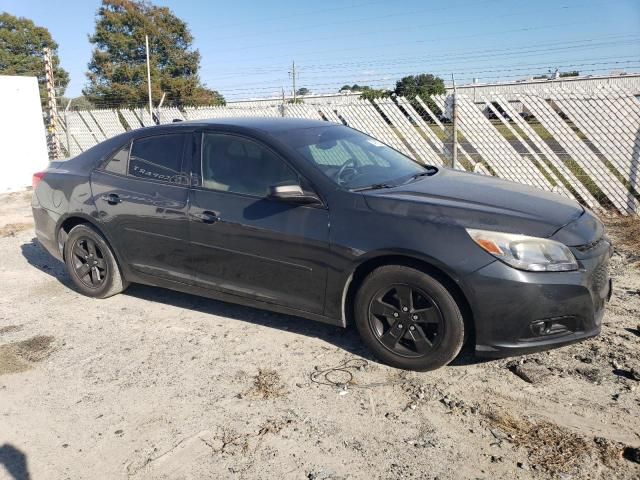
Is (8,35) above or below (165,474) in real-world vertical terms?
above

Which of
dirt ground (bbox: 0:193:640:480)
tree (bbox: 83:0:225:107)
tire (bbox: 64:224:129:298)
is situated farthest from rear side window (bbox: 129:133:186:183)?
tree (bbox: 83:0:225:107)

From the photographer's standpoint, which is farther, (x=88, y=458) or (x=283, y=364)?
(x=283, y=364)

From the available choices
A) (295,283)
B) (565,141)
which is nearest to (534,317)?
(295,283)

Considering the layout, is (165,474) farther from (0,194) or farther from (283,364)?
(0,194)

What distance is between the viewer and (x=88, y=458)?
2.82m

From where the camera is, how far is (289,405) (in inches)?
127

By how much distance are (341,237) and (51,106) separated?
13.7 meters

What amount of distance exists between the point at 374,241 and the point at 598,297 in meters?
1.39

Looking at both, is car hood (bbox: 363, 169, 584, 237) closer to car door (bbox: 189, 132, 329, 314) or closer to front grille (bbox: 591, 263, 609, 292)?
front grille (bbox: 591, 263, 609, 292)

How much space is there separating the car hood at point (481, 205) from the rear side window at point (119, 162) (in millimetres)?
2269

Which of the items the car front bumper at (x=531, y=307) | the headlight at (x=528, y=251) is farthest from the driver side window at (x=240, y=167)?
the car front bumper at (x=531, y=307)

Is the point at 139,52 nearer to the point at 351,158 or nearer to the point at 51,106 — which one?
the point at 51,106

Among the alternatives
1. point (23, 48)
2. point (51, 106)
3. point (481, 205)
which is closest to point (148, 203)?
point (481, 205)

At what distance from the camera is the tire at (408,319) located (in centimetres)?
329
